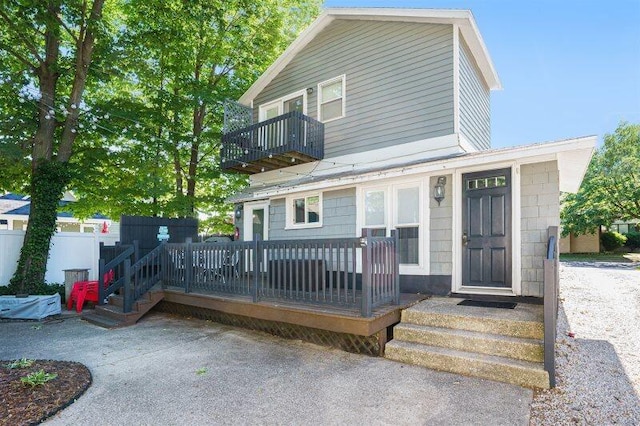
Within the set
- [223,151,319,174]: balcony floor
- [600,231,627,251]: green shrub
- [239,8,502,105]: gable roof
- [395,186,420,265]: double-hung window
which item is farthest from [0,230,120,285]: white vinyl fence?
[600,231,627,251]: green shrub

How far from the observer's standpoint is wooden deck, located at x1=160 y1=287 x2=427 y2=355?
4.79 m

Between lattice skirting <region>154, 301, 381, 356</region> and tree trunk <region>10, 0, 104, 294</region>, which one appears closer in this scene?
lattice skirting <region>154, 301, 381, 356</region>

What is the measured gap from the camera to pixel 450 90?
7383 mm

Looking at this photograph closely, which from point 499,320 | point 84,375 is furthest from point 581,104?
point 84,375

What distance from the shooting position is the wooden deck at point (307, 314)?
479cm

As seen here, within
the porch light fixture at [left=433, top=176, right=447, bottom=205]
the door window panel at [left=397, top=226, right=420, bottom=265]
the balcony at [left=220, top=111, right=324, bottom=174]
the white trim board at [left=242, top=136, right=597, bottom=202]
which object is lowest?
the door window panel at [left=397, top=226, right=420, bottom=265]

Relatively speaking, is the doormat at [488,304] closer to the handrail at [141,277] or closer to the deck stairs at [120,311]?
the deck stairs at [120,311]

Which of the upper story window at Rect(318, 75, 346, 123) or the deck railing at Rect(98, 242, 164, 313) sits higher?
the upper story window at Rect(318, 75, 346, 123)

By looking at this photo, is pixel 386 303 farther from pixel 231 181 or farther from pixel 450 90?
pixel 231 181

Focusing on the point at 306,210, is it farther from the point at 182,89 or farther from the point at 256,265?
the point at 182,89

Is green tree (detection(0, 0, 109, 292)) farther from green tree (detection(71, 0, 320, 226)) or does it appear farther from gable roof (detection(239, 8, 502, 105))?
gable roof (detection(239, 8, 502, 105))

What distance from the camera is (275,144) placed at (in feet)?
30.6

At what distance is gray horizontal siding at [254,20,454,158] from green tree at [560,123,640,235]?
18.9m

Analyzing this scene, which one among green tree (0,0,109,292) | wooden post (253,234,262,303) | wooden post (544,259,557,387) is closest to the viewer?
wooden post (544,259,557,387)
